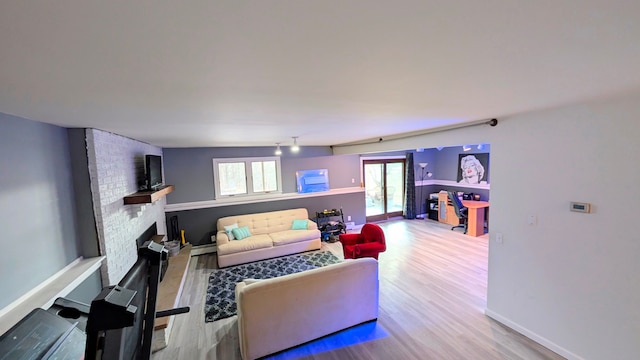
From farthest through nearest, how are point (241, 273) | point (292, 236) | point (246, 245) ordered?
point (292, 236) → point (246, 245) → point (241, 273)

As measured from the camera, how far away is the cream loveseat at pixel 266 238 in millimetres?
4875

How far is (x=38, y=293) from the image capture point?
1.81 meters

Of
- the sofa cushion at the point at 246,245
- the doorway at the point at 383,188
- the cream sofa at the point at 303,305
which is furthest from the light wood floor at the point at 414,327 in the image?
the doorway at the point at 383,188

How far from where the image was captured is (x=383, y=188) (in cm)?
798

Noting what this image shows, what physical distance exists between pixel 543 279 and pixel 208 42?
341 cm

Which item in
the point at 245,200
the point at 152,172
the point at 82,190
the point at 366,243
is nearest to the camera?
the point at 82,190

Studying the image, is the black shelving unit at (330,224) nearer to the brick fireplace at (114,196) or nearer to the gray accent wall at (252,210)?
the gray accent wall at (252,210)

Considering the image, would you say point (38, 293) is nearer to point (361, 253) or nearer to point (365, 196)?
point (361, 253)

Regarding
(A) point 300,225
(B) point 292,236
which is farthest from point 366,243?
(A) point 300,225

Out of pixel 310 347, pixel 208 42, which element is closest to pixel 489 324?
pixel 310 347

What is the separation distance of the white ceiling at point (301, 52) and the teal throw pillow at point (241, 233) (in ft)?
12.6

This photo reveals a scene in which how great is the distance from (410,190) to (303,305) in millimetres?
6147

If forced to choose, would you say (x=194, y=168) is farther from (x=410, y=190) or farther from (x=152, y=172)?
(x=410, y=190)

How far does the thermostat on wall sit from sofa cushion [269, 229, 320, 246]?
13.6ft
